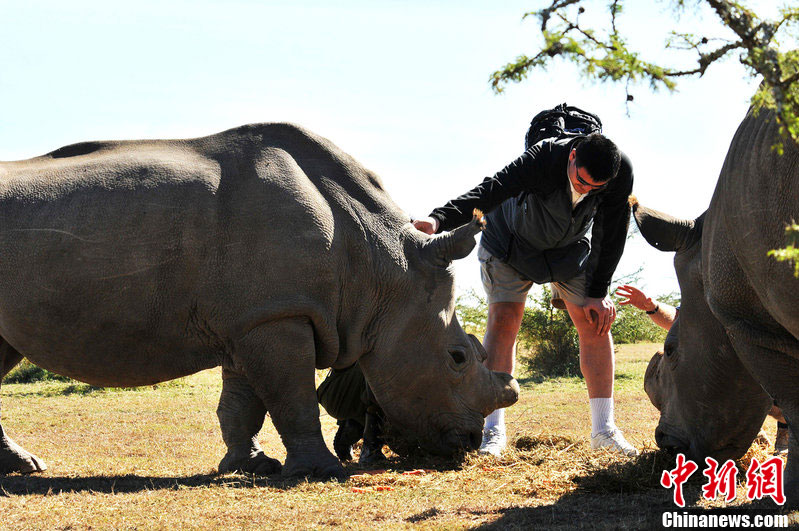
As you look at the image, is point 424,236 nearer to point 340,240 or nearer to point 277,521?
point 340,240

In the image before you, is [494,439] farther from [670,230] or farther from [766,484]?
[766,484]

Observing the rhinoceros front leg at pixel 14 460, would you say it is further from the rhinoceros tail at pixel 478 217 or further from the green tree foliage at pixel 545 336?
the green tree foliage at pixel 545 336

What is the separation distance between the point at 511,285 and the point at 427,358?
1250mm

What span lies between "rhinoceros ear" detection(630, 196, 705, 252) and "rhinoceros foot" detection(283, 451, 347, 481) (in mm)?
2317

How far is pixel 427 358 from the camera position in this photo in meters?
5.73

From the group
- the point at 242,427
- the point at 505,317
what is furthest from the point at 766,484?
the point at 242,427

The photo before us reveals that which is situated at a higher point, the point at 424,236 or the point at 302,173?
the point at 302,173

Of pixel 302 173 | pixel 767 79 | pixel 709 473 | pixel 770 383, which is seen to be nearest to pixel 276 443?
pixel 302 173

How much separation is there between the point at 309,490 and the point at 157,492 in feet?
2.69

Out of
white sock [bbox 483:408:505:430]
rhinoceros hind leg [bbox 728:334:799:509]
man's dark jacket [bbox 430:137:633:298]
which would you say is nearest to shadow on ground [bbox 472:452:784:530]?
rhinoceros hind leg [bbox 728:334:799:509]

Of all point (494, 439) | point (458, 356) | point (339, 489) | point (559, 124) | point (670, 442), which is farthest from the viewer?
point (559, 124)

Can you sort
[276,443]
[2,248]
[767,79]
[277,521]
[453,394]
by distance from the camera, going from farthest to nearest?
[276,443]
[453,394]
[2,248]
[277,521]
[767,79]

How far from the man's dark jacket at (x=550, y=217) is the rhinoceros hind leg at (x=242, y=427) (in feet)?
5.55

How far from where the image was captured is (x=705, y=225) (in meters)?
4.77
